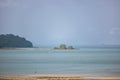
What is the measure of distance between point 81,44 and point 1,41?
6.49 ft

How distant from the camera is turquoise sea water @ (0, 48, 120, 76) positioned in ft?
34.0

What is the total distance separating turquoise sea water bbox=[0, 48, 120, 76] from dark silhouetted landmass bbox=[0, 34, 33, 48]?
0.18 meters

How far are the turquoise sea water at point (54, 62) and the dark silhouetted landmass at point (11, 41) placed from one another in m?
0.18

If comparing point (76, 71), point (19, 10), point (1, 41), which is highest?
point (19, 10)

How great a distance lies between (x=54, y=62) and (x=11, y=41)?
4.02ft

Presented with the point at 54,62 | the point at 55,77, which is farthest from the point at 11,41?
the point at 55,77

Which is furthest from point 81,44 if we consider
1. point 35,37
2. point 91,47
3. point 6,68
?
point 6,68

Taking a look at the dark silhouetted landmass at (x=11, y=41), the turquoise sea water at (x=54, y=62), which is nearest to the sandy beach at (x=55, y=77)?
the turquoise sea water at (x=54, y=62)

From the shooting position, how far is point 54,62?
1090 centimetres

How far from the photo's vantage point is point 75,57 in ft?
A: 35.1

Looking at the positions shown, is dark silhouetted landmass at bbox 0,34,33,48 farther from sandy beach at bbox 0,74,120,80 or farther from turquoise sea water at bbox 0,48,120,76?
sandy beach at bbox 0,74,120,80

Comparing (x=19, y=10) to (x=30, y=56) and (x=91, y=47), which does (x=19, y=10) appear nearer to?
(x=30, y=56)

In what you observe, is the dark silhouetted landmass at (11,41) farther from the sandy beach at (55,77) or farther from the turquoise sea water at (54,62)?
the sandy beach at (55,77)

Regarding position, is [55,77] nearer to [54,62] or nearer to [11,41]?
[54,62]
